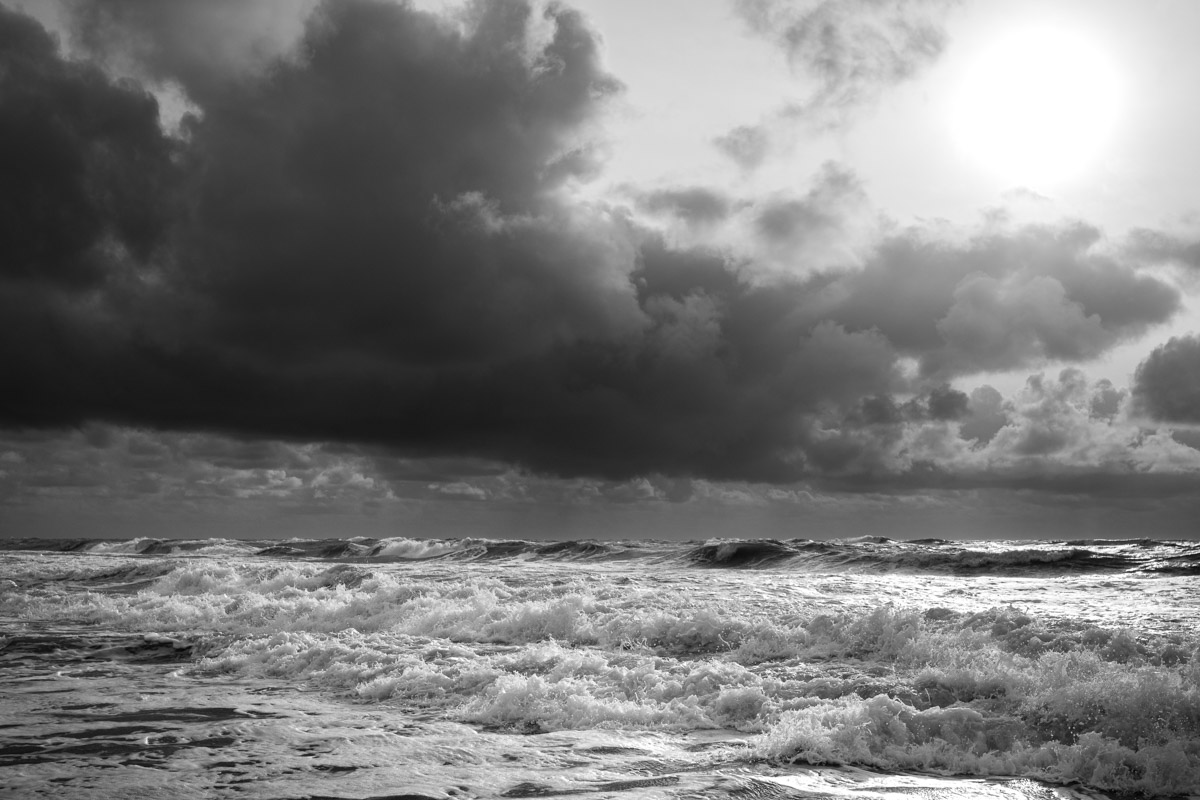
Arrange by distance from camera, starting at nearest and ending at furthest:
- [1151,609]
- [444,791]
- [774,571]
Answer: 1. [444,791]
2. [1151,609]
3. [774,571]

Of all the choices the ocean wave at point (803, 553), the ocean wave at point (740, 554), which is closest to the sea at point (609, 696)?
the ocean wave at point (803, 553)

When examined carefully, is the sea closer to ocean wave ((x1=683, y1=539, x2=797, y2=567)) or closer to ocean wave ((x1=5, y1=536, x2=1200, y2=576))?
ocean wave ((x1=5, y1=536, x2=1200, y2=576))

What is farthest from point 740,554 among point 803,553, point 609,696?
point 609,696

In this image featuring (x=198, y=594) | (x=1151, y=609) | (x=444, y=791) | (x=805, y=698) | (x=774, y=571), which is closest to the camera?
(x=444, y=791)

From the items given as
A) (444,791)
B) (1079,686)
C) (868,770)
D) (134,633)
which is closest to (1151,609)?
(1079,686)

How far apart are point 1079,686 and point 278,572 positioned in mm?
24833

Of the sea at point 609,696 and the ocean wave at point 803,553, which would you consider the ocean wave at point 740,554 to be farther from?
the sea at point 609,696

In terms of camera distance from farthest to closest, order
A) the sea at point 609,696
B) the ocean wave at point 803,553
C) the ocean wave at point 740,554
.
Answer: the ocean wave at point 740,554 < the ocean wave at point 803,553 < the sea at point 609,696

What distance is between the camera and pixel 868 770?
7918mm

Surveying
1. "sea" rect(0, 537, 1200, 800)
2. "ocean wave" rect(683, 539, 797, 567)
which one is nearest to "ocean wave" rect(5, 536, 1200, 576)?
"ocean wave" rect(683, 539, 797, 567)

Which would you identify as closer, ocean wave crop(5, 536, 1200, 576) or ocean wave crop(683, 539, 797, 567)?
ocean wave crop(5, 536, 1200, 576)

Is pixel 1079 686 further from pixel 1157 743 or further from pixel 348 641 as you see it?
pixel 348 641

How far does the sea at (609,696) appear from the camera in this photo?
24.6 ft

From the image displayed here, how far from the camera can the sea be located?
7488mm
